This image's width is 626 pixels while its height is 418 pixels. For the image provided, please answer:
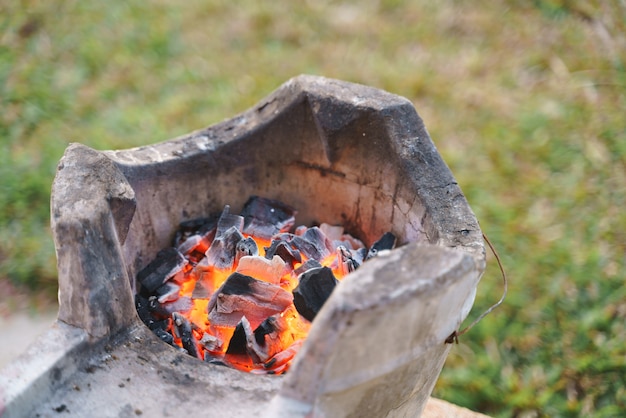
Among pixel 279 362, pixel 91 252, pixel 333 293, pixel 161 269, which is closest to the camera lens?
pixel 333 293

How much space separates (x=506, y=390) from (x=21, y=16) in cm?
437

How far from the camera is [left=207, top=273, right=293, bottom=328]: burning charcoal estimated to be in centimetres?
197

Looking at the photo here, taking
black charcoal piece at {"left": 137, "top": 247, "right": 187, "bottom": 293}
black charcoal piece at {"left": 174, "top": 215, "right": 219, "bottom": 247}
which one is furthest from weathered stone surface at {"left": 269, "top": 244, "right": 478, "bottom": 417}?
black charcoal piece at {"left": 174, "top": 215, "right": 219, "bottom": 247}

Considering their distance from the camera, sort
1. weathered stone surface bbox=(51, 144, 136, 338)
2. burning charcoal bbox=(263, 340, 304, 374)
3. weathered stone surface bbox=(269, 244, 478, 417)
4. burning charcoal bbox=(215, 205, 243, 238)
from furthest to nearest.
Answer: burning charcoal bbox=(215, 205, 243, 238) → burning charcoal bbox=(263, 340, 304, 374) → weathered stone surface bbox=(51, 144, 136, 338) → weathered stone surface bbox=(269, 244, 478, 417)

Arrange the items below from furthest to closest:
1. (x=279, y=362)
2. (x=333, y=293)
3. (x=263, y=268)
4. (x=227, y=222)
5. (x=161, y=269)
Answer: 1. (x=227, y=222)
2. (x=161, y=269)
3. (x=263, y=268)
4. (x=279, y=362)
5. (x=333, y=293)

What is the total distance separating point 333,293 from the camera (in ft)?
4.71

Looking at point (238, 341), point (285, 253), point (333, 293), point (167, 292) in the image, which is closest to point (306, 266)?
point (285, 253)

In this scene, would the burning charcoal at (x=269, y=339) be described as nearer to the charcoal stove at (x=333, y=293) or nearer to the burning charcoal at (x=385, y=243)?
the charcoal stove at (x=333, y=293)

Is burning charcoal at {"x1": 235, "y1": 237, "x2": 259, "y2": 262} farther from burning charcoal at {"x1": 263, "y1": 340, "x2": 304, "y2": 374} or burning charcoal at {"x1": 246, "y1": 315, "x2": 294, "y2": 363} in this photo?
burning charcoal at {"x1": 263, "y1": 340, "x2": 304, "y2": 374}

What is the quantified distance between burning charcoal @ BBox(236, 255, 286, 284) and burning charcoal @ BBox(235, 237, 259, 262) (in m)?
0.08

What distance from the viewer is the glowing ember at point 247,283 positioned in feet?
6.27

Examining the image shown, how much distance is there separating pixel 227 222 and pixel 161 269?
0.91ft

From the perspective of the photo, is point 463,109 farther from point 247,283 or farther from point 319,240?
point 247,283

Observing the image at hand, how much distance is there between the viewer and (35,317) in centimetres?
320
